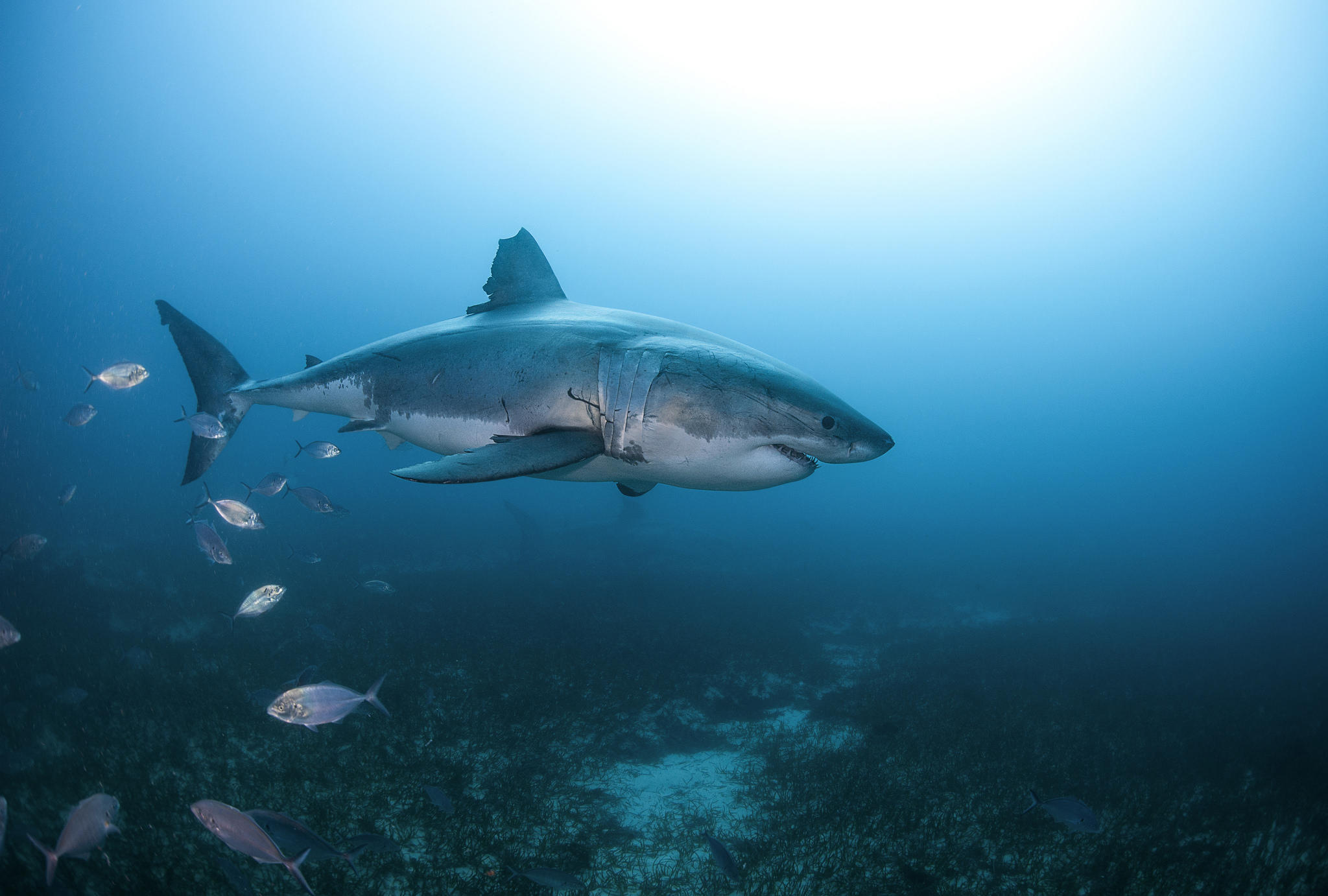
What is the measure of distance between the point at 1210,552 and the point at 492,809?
57191mm

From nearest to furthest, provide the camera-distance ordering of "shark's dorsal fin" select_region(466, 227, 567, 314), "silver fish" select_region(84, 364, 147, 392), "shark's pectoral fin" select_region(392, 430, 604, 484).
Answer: "shark's pectoral fin" select_region(392, 430, 604, 484) < "shark's dorsal fin" select_region(466, 227, 567, 314) < "silver fish" select_region(84, 364, 147, 392)

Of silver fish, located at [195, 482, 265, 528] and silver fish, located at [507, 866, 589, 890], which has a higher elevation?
silver fish, located at [195, 482, 265, 528]

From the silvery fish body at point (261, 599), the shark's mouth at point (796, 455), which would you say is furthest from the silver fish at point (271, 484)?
the shark's mouth at point (796, 455)

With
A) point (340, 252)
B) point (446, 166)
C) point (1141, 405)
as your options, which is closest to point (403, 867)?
point (446, 166)

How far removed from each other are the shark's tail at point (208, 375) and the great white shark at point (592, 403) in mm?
1741

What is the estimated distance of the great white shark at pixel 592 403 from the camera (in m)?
3.01

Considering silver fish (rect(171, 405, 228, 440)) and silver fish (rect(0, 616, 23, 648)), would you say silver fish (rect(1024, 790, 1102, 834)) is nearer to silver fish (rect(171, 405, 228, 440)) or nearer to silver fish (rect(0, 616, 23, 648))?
silver fish (rect(171, 405, 228, 440))

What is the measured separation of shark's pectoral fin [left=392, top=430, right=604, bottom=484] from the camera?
272cm

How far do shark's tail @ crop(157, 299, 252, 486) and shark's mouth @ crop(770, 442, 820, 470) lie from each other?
5505 millimetres

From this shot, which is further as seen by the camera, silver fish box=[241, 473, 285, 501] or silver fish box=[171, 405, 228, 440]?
silver fish box=[241, 473, 285, 501]

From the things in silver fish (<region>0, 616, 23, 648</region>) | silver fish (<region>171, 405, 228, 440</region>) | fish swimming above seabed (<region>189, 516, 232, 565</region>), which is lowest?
silver fish (<region>0, 616, 23, 648</region>)

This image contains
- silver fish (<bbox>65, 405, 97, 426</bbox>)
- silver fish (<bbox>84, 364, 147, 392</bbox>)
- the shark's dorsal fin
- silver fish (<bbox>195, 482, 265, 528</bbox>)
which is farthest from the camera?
silver fish (<bbox>65, 405, 97, 426</bbox>)

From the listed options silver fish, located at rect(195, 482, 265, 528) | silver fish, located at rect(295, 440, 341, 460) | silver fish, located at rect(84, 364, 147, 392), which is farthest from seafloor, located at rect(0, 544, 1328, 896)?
silver fish, located at rect(84, 364, 147, 392)

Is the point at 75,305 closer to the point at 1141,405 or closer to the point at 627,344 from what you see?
the point at 627,344
